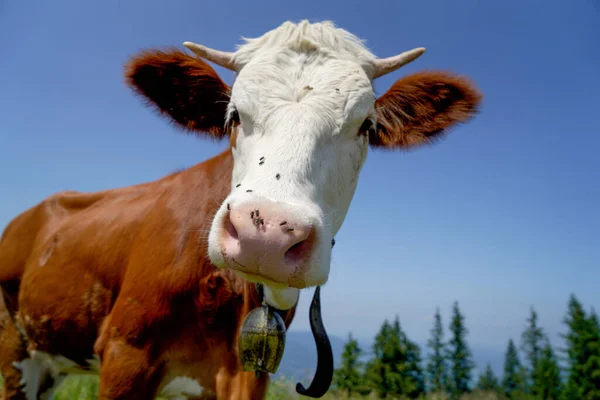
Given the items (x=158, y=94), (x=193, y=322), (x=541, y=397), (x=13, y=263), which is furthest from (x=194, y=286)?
(x=541, y=397)

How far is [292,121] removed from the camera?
212 centimetres

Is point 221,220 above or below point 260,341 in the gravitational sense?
above

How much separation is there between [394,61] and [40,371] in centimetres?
468

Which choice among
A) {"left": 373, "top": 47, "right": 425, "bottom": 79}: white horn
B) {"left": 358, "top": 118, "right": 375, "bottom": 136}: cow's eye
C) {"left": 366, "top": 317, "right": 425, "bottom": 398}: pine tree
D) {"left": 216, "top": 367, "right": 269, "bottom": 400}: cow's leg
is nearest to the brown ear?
{"left": 373, "top": 47, "right": 425, "bottom": 79}: white horn

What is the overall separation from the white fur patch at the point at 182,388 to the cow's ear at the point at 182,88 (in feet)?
6.41

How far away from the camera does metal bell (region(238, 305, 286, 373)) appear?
239 centimetres

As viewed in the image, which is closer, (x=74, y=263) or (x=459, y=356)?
(x=74, y=263)

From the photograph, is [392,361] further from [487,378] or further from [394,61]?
[394,61]

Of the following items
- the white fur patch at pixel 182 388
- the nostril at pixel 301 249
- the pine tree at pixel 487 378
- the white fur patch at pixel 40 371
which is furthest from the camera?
the pine tree at pixel 487 378

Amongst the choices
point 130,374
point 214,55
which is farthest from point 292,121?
point 130,374

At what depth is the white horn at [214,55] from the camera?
309 cm

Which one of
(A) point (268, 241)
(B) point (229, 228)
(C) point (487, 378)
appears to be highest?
(C) point (487, 378)

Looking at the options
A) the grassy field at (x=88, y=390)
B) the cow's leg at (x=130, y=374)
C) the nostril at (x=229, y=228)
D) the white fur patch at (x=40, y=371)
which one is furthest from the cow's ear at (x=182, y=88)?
the grassy field at (x=88, y=390)

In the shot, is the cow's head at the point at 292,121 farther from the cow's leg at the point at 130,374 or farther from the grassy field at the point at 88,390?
the grassy field at the point at 88,390
